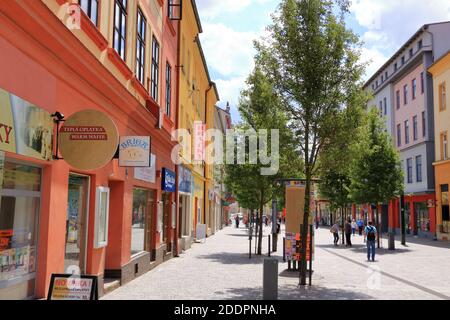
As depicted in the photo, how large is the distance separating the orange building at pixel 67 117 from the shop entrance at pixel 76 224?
0.8 inches

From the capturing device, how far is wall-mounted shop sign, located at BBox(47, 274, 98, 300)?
19.9 ft

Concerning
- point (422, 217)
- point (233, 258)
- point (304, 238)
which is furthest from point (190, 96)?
point (422, 217)

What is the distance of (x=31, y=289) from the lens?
7.25m

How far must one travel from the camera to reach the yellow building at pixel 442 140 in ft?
112

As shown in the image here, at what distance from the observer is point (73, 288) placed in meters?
6.14

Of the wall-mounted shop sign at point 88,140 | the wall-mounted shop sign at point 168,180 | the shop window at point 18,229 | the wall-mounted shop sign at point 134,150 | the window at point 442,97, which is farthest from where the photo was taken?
the window at point 442,97

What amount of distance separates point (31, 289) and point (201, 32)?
71.7 feet

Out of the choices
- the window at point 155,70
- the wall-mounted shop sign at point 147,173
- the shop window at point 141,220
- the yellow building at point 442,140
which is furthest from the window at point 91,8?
the yellow building at point 442,140

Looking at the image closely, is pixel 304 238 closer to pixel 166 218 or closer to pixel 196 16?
pixel 166 218

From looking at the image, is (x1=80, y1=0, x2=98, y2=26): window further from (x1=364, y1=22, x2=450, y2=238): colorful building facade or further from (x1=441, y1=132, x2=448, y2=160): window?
(x1=441, y1=132, x2=448, y2=160): window

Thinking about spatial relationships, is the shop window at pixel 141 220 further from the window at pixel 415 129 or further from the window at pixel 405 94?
the window at pixel 405 94

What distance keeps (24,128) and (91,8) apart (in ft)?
13.0

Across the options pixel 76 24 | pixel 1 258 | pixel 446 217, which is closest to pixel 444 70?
pixel 446 217

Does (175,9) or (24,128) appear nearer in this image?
(24,128)
